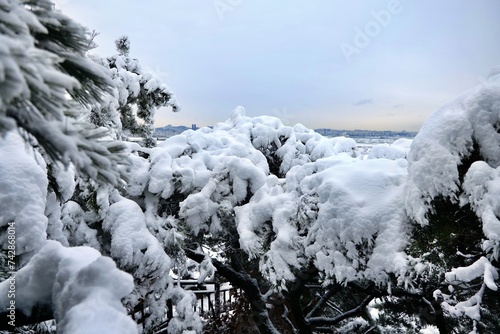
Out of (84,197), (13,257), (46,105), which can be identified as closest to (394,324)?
(84,197)

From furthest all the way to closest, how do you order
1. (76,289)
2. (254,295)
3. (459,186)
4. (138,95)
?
(138,95), (254,295), (459,186), (76,289)

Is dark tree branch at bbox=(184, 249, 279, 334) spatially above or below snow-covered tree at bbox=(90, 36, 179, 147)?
below

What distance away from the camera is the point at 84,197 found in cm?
459

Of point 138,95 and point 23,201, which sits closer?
point 23,201

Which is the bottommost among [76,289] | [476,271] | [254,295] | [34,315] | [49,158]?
[254,295]

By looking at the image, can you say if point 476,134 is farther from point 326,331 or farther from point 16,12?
point 326,331

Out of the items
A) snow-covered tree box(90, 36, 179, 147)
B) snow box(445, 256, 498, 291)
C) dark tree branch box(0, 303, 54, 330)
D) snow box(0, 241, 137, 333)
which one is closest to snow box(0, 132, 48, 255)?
snow box(0, 241, 137, 333)

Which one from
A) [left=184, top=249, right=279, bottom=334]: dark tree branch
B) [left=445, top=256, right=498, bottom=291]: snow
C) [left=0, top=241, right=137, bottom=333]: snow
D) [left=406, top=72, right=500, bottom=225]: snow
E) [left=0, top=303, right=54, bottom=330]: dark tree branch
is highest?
[left=406, top=72, right=500, bottom=225]: snow

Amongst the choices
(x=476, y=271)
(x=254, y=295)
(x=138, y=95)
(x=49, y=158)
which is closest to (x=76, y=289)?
(x=49, y=158)

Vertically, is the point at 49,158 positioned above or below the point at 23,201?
above

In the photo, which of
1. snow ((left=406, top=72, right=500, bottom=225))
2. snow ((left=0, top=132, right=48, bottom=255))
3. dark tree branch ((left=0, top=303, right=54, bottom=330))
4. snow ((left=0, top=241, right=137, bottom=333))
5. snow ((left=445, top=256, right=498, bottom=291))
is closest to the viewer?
snow ((left=0, top=241, right=137, bottom=333))

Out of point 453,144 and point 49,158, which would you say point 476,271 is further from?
point 49,158

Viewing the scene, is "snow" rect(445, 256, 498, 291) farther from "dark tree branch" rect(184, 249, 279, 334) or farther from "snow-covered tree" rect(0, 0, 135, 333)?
"dark tree branch" rect(184, 249, 279, 334)

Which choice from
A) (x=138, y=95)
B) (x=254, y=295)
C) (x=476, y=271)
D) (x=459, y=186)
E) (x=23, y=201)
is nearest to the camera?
(x=23, y=201)
